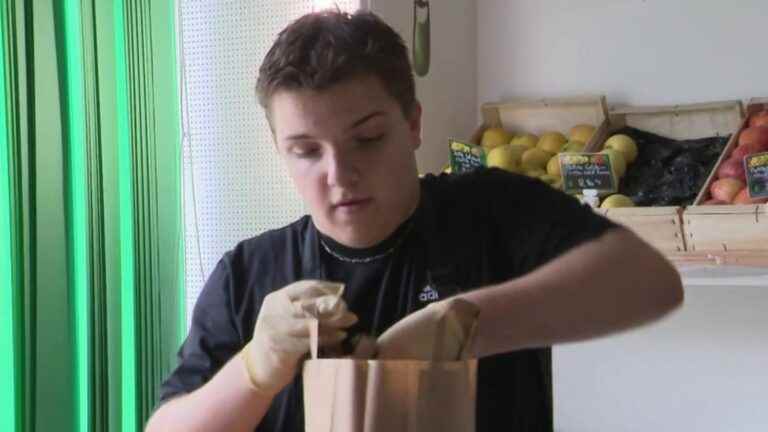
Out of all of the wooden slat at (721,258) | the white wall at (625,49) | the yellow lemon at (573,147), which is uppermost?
the white wall at (625,49)

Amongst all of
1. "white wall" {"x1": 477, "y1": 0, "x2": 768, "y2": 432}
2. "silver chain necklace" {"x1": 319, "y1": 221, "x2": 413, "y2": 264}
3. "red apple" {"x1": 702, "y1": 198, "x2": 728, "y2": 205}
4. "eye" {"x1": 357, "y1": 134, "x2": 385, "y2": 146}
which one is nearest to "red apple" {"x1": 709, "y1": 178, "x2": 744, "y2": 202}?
"red apple" {"x1": 702, "y1": 198, "x2": 728, "y2": 205}

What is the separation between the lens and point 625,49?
2195mm

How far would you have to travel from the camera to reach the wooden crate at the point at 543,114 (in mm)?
2170

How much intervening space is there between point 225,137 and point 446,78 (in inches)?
22.0

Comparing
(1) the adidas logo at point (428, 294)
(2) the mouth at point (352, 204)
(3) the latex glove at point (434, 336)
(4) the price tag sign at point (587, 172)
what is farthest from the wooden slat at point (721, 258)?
(3) the latex glove at point (434, 336)

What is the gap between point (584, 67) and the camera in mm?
2244

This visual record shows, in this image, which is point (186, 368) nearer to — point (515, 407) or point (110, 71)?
point (515, 407)

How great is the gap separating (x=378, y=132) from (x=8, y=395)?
933mm

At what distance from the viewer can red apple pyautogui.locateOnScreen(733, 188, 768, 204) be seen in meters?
1.69

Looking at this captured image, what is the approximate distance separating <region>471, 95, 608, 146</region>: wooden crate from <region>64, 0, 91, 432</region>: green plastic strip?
0.95 meters

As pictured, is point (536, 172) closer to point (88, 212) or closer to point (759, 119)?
point (759, 119)

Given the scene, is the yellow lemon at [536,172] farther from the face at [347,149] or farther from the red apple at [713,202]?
the face at [347,149]

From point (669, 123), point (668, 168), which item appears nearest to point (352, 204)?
point (668, 168)

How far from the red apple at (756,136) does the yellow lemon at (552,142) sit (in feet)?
1.32
